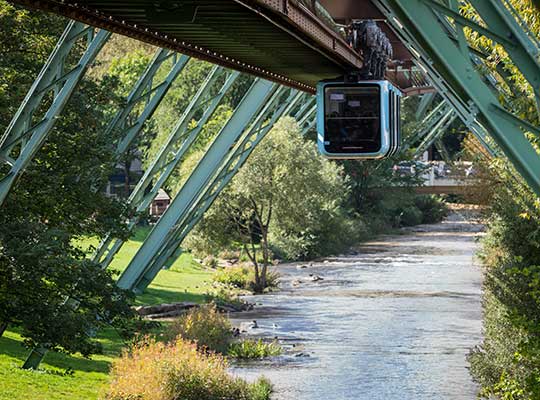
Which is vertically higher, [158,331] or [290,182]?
[290,182]

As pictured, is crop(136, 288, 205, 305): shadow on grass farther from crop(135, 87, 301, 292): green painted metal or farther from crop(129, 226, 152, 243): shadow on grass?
crop(129, 226, 152, 243): shadow on grass

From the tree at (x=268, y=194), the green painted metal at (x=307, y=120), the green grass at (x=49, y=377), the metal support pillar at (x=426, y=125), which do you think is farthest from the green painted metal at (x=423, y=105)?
the green grass at (x=49, y=377)

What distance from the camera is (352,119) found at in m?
20.8

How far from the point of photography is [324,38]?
14.6 metres

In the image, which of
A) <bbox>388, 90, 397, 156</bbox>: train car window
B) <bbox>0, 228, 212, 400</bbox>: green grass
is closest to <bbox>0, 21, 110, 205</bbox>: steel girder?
<bbox>0, 228, 212, 400</bbox>: green grass

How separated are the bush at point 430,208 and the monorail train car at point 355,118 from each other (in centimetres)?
6241

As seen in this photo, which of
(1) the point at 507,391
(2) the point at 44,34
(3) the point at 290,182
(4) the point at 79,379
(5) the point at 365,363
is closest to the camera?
(1) the point at 507,391

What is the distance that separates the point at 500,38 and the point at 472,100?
0.65 meters

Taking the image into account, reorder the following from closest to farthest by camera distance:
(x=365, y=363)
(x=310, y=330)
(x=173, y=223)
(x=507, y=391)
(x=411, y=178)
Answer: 1. (x=507, y=391)
2. (x=365, y=363)
3. (x=173, y=223)
4. (x=310, y=330)
5. (x=411, y=178)

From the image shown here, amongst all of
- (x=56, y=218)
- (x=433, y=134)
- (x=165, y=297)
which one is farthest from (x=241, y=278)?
(x=433, y=134)

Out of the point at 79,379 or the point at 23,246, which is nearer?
the point at 23,246

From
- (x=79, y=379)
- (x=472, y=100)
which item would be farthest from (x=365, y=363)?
(x=472, y=100)

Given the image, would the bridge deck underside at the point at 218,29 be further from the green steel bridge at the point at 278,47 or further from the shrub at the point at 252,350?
the shrub at the point at 252,350

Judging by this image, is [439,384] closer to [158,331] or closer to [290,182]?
[158,331]
